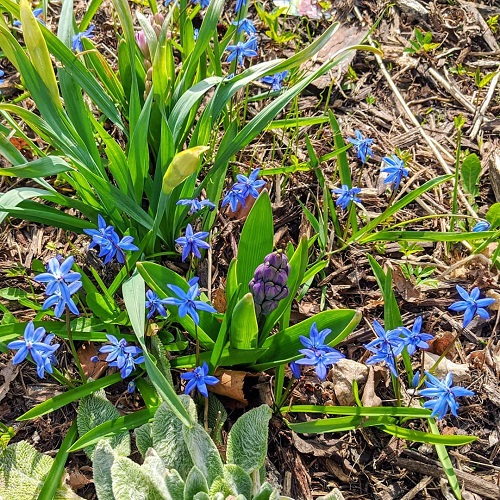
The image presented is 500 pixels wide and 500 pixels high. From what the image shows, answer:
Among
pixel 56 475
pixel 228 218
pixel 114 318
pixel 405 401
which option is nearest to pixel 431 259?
pixel 405 401

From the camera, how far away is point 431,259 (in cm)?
241

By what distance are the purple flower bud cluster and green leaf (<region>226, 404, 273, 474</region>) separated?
308 mm

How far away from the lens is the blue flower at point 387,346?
1716 millimetres

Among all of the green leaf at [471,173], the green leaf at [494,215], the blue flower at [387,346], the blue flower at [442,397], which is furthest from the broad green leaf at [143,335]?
the green leaf at [471,173]

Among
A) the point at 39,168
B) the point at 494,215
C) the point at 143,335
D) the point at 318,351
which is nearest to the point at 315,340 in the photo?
the point at 318,351

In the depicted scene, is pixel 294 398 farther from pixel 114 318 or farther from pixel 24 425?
pixel 24 425

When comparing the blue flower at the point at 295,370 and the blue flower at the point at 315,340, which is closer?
→ the blue flower at the point at 315,340

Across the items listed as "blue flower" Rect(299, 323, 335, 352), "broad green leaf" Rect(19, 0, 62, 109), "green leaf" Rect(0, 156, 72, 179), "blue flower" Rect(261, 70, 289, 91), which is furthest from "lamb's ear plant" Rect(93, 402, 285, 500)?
"blue flower" Rect(261, 70, 289, 91)

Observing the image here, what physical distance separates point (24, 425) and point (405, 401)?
4.22 feet

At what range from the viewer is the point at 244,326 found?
170 cm

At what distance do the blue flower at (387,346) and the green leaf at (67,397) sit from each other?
0.82 metres

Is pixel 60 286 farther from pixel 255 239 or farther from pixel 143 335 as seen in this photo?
pixel 255 239

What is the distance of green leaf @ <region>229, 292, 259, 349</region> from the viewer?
161 centimetres

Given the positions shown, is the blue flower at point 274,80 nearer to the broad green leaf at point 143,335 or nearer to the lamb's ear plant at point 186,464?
the broad green leaf at point 143,335
